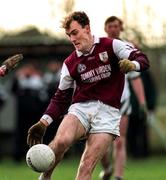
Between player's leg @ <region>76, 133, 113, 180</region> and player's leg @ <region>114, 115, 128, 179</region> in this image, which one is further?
player's leg @ <region>114, 115, 128, 179</region>

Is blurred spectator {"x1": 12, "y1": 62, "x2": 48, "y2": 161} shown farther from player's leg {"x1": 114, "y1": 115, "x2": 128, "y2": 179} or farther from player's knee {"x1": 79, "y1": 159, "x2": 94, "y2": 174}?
player's knee {"x1": 79, "y1": 159, "x2": 94, "y2": 174}

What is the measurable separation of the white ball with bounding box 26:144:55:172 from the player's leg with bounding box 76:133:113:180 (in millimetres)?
356

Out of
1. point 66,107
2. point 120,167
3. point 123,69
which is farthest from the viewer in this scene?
point 120,167

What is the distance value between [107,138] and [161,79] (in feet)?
47.3

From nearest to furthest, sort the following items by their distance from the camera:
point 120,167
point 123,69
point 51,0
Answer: point 123,69
point 120,167
point 51,0

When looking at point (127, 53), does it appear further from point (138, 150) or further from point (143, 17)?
point (143, 17)

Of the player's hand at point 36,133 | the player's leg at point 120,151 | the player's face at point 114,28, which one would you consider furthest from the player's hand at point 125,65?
the player's leg at point 120,151

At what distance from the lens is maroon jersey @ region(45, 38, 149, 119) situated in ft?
37.7

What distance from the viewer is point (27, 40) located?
2531 cm

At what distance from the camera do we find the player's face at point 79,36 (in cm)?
1141

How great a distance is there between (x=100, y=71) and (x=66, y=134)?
32.9 inches

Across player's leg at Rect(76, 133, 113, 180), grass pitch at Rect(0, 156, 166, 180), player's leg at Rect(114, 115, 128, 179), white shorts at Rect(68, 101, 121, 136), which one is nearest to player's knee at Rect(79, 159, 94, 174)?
player's leg at Rect(76, 133, 113, 180)

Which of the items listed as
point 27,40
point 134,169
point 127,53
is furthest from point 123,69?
point 27,40

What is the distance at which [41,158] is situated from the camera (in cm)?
1112
